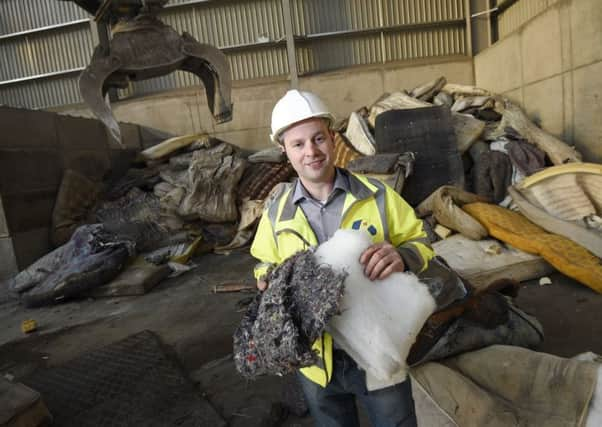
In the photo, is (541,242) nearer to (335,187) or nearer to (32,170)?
(335,187)

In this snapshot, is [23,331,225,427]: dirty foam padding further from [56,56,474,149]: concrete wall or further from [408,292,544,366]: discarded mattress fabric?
[56,56,474,149]: concrete wall

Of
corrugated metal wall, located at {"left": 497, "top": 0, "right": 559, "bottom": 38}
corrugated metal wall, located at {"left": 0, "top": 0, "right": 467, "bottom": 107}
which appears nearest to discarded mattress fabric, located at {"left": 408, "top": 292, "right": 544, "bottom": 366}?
corrugated metal wall, located at {"left": 497, "top": 0, "right": 559, "bottom": 38}

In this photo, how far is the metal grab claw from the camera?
255cm

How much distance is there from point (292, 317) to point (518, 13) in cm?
738

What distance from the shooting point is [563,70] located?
4.50 metres

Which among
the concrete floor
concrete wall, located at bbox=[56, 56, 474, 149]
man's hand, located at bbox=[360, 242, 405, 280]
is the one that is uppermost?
concrete wall, located at bbox=[56, 56, 474, 149]

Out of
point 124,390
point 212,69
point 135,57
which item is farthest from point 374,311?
point 212,69

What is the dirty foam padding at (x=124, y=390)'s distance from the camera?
73.4 inches

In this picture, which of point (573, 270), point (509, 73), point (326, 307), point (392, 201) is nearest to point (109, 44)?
point (392, 201)

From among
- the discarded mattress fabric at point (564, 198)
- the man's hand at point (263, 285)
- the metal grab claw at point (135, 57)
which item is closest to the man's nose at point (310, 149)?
the man's hand at point (263, 285)

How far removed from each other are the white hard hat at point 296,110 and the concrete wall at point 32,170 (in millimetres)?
4604

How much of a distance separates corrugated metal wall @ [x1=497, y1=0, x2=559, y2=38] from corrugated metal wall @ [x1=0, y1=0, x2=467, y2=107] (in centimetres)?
66

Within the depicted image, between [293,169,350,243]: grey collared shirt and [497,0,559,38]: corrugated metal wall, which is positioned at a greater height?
[497,0,559,38]: corrugated metal wall

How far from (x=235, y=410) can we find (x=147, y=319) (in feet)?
5.20
